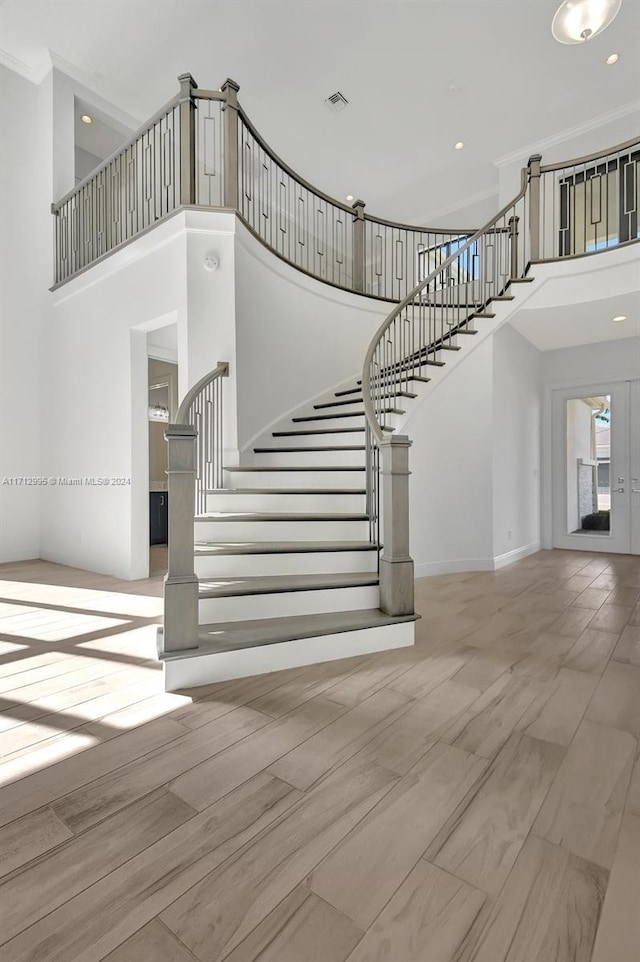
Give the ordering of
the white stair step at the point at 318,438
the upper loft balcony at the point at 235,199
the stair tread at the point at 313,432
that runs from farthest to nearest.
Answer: the white stair step at the point at 318,438 < the stair tread at the point at 313,432 < the upper loft balcony at the point at 235,199

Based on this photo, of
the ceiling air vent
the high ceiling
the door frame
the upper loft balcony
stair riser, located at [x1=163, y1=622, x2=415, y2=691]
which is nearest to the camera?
stair riser, located at [x1=163, y1=622, x2=415, y2=691]

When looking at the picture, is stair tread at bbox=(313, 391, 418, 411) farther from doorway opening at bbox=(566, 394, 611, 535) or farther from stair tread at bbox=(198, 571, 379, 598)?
doorway opening at bbox=(566, 394, 611, 535)

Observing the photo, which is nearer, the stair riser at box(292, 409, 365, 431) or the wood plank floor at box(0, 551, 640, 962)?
the wood plank floor at box(0, 551, 640, 962)

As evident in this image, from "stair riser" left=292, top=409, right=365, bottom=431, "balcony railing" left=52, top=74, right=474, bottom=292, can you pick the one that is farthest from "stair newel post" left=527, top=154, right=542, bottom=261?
"stair riser" left=292, top=409, right=365, bottom=431

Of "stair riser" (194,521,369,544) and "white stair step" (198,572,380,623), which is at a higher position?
"stair riser" (194,521,369,544)

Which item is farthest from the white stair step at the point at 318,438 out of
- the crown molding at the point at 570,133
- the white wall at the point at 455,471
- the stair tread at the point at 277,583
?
the crown molding at the point at 570,133

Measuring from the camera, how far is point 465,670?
2.47m

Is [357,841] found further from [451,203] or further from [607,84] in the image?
[451,203]

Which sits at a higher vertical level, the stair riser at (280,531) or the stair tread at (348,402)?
the stair tread at (348,402)

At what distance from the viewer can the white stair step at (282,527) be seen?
3277 mm

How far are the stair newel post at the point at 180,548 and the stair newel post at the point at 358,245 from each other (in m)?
4.39

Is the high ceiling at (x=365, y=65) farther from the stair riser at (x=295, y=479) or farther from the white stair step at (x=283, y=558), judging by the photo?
the white stair step at (x=283, y=558)

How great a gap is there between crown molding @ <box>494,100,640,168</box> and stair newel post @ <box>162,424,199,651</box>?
7.47m

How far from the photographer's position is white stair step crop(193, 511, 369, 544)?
3277 millimetres
